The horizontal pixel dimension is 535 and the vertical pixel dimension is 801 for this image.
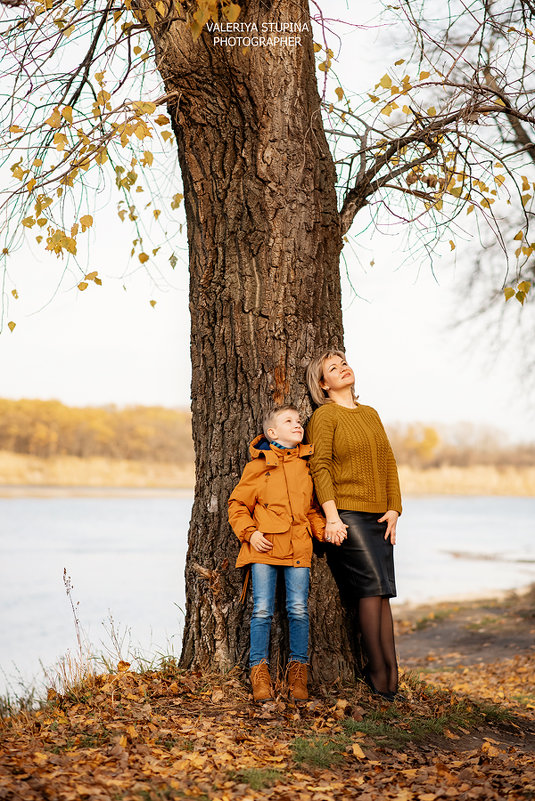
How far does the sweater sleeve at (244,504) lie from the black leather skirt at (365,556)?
54 cm

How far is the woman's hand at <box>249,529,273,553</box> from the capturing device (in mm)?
4188

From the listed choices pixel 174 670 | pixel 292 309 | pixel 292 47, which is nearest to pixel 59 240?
pixel 292 309

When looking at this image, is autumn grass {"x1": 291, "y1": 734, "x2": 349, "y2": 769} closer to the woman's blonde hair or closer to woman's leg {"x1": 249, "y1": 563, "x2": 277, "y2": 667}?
woman's leg {"x1": 249, "y1": 563, "x2": 277, "y2": 667}

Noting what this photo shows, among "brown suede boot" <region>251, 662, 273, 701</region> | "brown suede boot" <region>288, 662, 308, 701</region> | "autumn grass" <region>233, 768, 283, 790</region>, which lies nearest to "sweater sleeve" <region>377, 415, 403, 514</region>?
"brown suede boot" <region>288, 662, 308, 701</region>

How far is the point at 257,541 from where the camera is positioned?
4.20m

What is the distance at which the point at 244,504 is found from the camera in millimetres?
4328

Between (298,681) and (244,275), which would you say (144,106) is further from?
(298,681)

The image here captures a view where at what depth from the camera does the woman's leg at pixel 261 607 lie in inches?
167

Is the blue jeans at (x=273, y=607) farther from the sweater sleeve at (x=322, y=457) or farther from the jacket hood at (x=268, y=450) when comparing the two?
the jacket hood at (x=268, y=450)

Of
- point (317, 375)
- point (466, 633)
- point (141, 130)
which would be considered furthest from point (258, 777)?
point (466, 633)

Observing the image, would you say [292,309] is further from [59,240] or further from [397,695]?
[397,695]

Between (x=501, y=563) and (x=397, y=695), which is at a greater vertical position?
(x=397, y=695)

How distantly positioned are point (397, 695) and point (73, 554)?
54.0 ft

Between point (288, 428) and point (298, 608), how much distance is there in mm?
1032
